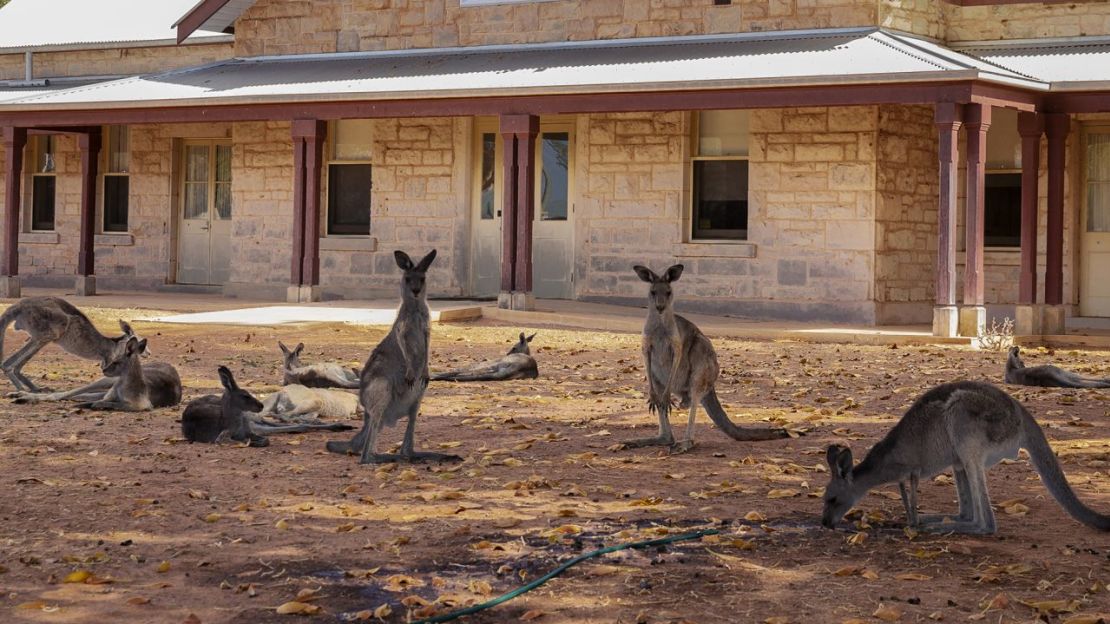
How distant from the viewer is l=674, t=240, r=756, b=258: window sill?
20.3 meters

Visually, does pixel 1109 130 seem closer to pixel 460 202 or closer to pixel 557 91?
pixel 557 91

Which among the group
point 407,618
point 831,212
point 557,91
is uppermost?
point 557,91

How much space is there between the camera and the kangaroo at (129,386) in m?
10.6

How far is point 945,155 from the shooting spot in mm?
17438

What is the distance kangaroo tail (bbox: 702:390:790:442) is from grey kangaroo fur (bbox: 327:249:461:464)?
1.76 m

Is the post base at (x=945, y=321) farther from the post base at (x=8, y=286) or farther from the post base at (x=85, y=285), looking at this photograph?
the post base at (x=8, y=286)

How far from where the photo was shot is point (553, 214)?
22.1 meters

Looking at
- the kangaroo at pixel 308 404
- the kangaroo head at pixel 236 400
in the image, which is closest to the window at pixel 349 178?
the kangaroo at pixel 308 404

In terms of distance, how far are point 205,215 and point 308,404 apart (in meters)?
15.6

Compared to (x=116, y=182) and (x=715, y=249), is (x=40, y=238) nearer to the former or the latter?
(x=116, y=182)

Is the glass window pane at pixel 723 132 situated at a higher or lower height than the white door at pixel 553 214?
higher

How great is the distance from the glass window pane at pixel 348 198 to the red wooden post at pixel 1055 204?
1029cm

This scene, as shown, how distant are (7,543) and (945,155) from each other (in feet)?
43.6

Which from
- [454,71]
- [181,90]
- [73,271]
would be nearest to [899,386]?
[454,71]
